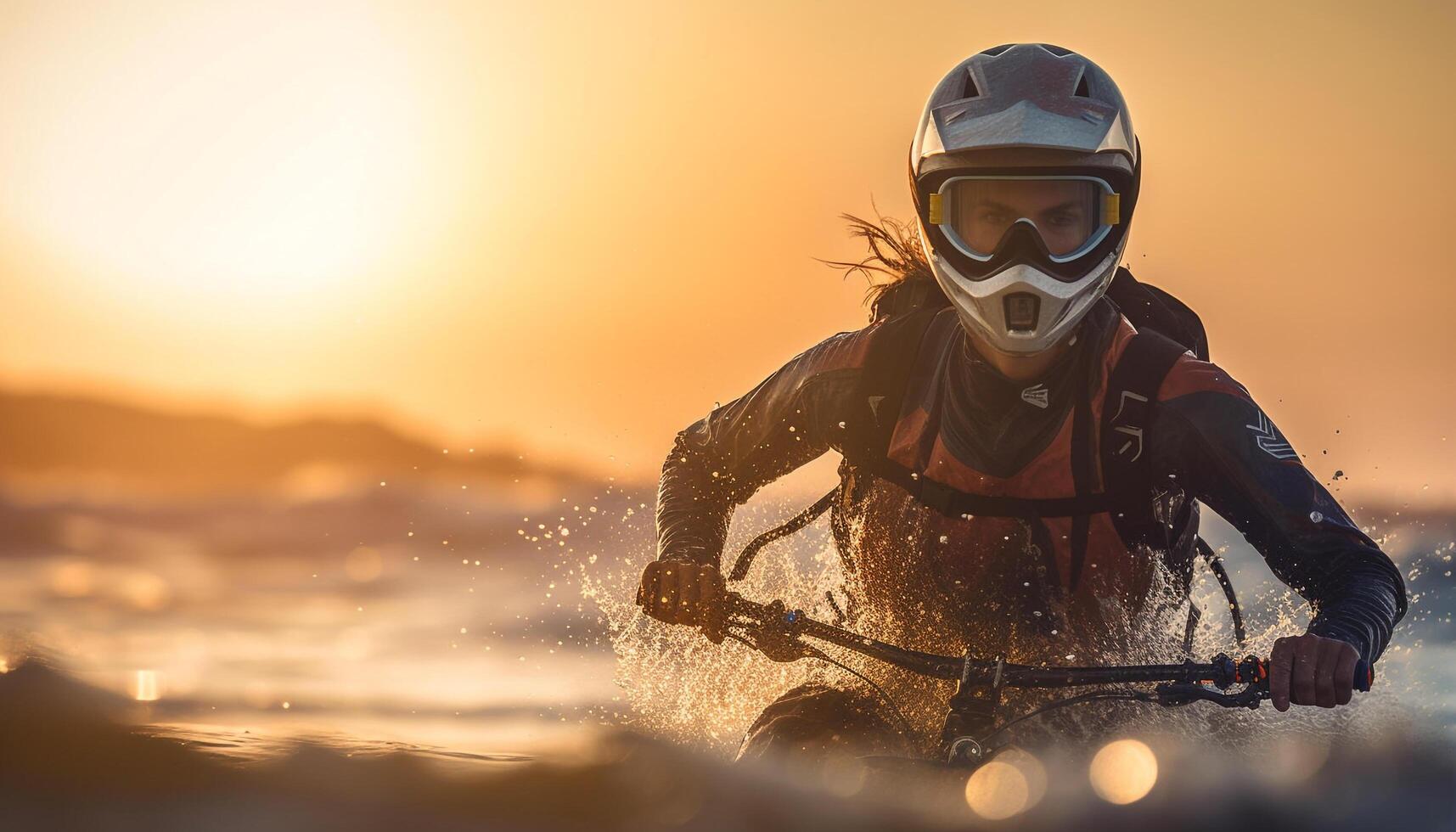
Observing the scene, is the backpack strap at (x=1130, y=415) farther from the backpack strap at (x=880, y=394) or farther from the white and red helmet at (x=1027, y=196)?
the backpack strap at (x=880, y=394)

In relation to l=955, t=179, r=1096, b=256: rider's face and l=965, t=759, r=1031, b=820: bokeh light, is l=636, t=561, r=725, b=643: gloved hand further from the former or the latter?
l=955, t=179, r=1096, b=256: rider's face

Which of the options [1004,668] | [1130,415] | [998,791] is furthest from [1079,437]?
[998,791]

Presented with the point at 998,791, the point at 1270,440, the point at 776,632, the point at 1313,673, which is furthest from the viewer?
the point at 1270,440

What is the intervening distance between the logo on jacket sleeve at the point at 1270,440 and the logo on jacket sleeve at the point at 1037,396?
648mm

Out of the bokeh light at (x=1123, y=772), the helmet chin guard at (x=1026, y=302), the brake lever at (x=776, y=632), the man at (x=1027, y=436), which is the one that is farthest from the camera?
the helmet chin guard at (x=1026, y=302)

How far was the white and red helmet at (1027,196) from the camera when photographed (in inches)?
199

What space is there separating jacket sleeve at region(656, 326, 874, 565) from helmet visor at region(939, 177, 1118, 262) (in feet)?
2.38

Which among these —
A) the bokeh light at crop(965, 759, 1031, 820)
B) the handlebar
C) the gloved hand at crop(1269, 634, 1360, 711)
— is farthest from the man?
the gloved hand at crop(1269, 634, 1360, 711)

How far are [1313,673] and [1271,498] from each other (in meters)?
0.94

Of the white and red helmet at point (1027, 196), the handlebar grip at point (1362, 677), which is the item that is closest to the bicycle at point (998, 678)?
the handlebar grip at point (1362, 677)

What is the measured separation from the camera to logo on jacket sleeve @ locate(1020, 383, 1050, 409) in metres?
5.22

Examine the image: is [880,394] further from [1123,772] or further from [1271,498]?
[1123,772]

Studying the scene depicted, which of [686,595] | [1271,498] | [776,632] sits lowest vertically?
[776,632]

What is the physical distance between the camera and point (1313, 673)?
13.2ft
